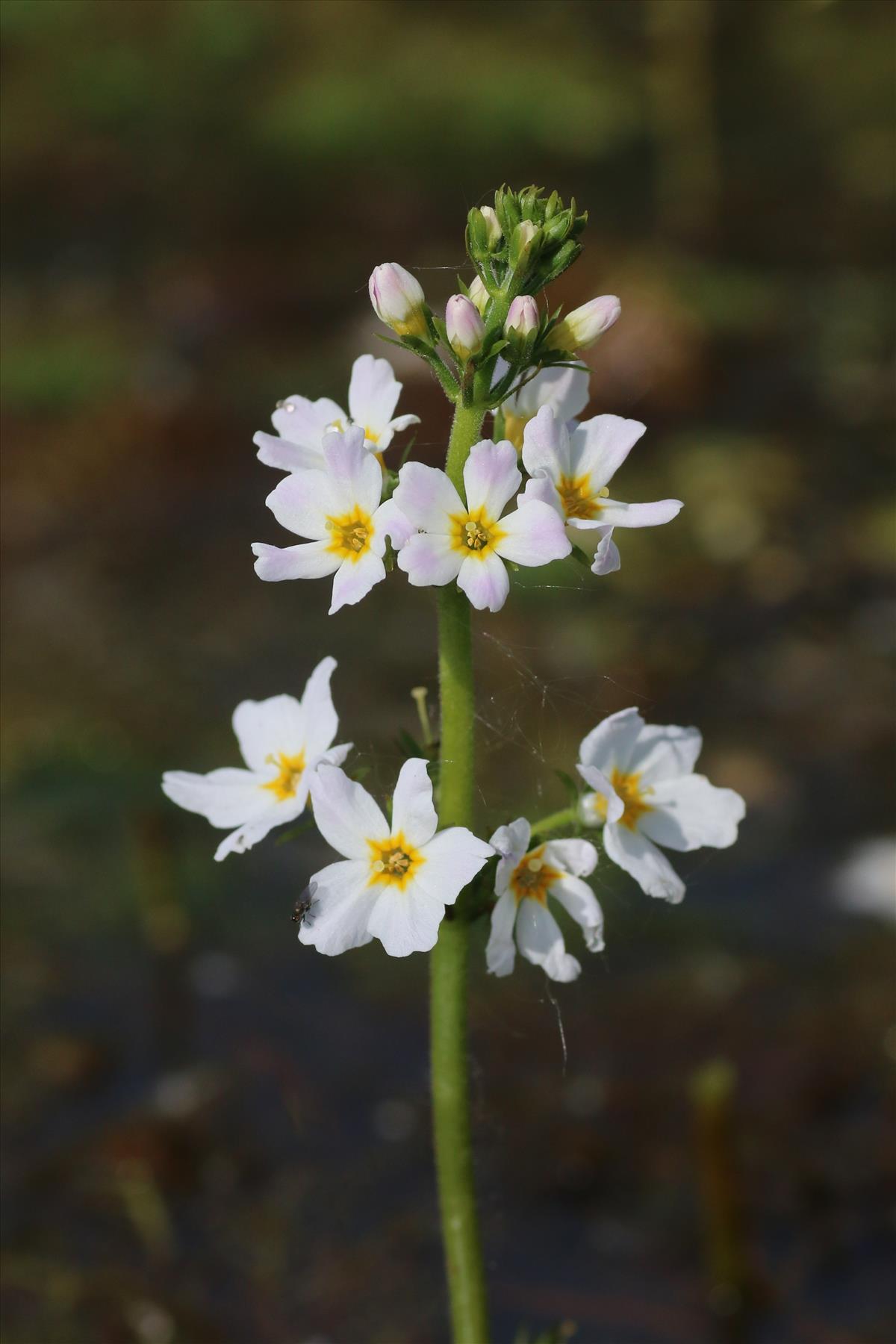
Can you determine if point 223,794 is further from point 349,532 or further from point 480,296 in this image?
point 480,296

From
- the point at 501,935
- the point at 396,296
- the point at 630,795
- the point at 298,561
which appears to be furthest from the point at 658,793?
the point at 396,296

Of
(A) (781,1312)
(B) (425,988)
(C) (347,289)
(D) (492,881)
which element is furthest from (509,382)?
(C) (347,289)

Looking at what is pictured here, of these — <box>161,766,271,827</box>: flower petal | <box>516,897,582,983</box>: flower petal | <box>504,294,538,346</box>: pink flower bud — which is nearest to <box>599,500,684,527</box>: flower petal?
<box>504,294,538,346</box>: pink flower bud

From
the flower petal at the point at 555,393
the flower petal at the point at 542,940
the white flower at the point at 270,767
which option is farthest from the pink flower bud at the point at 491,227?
the flower petal at the point at 542,940

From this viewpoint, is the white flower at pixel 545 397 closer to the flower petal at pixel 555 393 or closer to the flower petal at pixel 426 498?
the flower petal at pixel 555 393

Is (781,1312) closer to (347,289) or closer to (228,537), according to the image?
(228,537)
